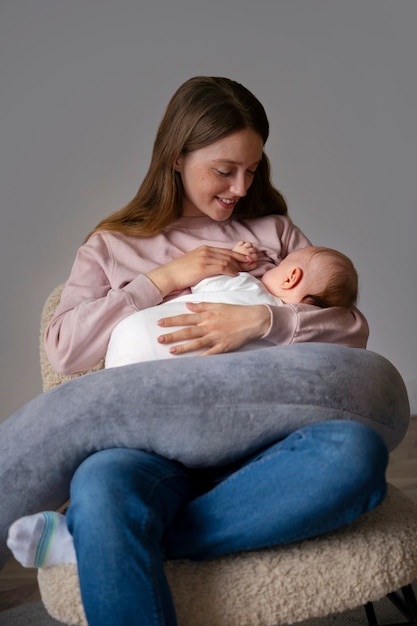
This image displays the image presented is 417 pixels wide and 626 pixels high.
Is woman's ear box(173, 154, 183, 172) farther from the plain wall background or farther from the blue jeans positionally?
the plain wall background

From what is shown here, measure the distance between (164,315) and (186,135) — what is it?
0.43 metres

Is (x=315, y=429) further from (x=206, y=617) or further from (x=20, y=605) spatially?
(x=20, y=605)

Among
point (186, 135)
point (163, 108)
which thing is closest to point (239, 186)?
point (186, 135)

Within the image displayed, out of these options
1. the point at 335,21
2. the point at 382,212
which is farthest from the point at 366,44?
the point at 382,212

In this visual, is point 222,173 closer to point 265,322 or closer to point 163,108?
point 265,322

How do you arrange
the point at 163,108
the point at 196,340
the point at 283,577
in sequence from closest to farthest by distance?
1. the point at 283,577
2. the point at 196,340
3. the point at 163,108

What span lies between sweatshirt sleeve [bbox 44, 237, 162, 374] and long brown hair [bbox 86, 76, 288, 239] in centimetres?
10

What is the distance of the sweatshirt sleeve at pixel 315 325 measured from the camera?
1.64 meters

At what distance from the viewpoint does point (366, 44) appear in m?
3.70

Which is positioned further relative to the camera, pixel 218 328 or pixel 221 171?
pixel 221 171

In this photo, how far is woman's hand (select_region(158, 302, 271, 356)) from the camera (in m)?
1.58

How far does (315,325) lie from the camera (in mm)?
1691

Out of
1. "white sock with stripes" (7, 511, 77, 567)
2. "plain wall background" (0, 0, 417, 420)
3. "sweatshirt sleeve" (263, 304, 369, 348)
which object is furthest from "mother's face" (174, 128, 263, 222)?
"plain wall background" (0, 0, 417, 420)

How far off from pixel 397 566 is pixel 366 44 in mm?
2862
